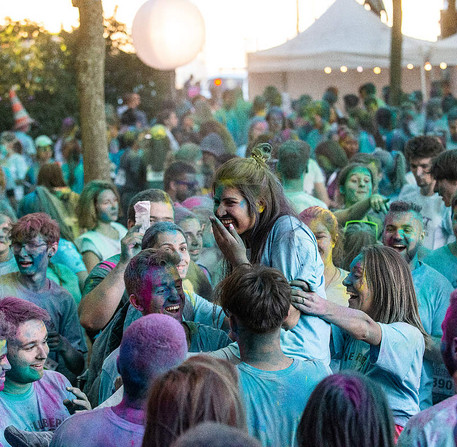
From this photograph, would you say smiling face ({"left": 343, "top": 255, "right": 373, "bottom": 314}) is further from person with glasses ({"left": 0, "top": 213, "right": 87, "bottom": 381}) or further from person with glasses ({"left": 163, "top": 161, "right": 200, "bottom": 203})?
person with glasses ({"left": 163, "top": 161, "right": 200, "bottom": 203})

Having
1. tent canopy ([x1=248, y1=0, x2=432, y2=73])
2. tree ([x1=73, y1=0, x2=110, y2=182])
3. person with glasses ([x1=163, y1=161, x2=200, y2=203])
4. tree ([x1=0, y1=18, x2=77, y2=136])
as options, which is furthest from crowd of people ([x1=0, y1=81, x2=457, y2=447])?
tent canopy ([x1=248, y1=0, x2=432, y2=73])

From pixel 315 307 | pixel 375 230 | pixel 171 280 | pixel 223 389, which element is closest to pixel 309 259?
pixel 315 307

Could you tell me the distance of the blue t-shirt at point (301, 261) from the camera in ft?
10.4

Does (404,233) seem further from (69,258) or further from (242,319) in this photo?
(69,258)

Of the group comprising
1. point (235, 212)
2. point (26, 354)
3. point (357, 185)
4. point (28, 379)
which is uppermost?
point (235, 212)

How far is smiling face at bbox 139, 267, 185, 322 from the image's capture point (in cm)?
343

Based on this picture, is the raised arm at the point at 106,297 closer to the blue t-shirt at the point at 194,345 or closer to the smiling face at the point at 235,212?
the blue t-shirt at the point at 194,345

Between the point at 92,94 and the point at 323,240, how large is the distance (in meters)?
4.14

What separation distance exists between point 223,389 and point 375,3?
76.1ft

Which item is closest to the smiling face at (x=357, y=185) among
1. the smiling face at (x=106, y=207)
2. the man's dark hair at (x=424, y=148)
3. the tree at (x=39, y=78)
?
the man's dark hair at (x=424, y=148)

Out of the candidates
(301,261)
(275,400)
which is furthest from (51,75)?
(275,400)

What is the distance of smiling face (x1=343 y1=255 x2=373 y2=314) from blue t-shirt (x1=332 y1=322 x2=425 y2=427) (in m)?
0.19

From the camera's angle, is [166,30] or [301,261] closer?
[301,261]

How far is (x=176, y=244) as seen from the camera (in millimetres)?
4098
